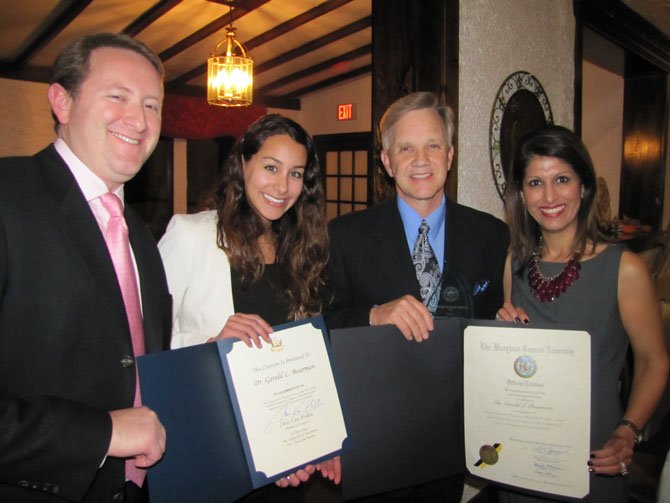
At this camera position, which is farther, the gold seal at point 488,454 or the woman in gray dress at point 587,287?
the woman in gray dress at point 587,287

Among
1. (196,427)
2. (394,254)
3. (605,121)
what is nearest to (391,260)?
(394,254)

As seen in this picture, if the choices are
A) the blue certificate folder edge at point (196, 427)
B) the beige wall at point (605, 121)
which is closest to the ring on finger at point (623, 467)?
the blue certificate folder edge at point (196, 427)

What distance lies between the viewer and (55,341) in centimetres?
106

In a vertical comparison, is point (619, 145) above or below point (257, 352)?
above

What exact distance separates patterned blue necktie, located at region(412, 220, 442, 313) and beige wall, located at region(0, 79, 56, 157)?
7086mm

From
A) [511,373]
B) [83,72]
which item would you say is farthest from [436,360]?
[83,72]

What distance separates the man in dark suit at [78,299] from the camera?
996mm

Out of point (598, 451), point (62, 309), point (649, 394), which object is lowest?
point (598, 451)

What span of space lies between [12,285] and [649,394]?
6.13 ft

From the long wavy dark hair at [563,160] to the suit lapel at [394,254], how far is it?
19.2 inches

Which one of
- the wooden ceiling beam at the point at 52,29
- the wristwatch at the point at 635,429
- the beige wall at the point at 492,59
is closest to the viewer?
the wristwatch at the point at 635,429

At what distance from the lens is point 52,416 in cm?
98

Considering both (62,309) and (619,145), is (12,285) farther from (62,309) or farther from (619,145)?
Answer: (619,145)
